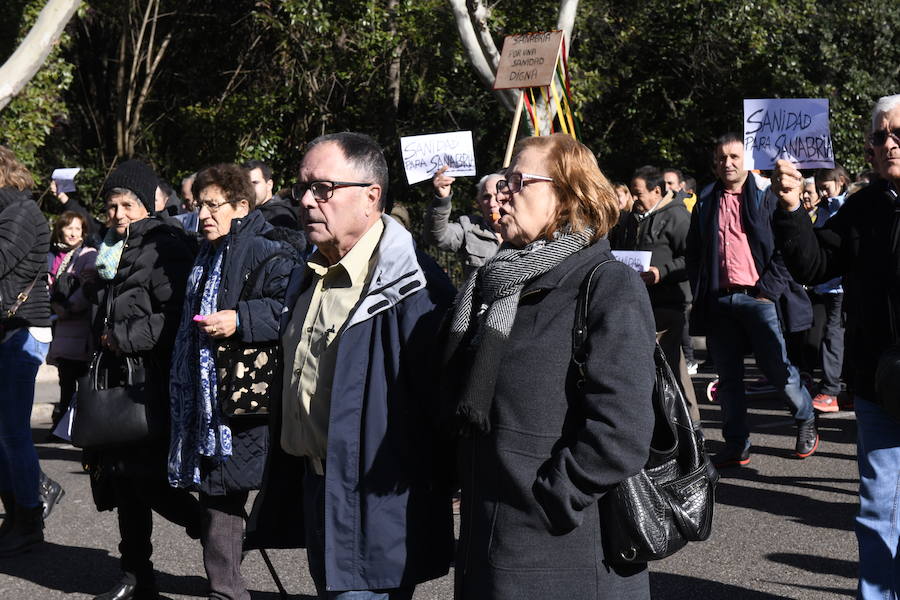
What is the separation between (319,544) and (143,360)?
6.58ft

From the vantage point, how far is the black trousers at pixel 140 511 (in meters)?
4.82

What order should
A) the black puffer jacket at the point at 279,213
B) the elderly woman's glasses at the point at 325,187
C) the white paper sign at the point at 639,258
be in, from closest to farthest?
the elderly woman's glasses at the point at 325,187, the black puffer jacket at the point at 279,213, the white paper sign at the point at 639,258

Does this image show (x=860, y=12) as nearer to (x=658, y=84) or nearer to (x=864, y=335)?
(x=658, y=84)

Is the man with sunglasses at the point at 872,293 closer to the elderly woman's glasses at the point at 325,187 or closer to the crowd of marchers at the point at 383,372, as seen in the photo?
the crowd of marchers at the point at 383,372

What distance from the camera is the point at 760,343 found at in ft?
23.0

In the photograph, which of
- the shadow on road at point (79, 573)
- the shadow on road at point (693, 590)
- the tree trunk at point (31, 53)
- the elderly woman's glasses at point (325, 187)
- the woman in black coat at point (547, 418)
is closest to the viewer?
the woman in black coat at point (547, 418)

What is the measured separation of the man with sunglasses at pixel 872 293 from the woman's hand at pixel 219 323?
2.00m

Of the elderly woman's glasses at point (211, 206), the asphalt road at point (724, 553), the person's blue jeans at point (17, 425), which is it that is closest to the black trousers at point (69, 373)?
the asphalt road at point (724, 553)

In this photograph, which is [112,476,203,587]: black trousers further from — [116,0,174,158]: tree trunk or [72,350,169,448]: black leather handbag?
[116,0,174,158]: tree trunk

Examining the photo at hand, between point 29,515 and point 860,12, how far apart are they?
1712 cm

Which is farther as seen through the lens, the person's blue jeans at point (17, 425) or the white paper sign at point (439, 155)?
the white paper sign at point (439, 155)

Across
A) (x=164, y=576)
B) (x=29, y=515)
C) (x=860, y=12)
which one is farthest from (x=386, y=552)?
(x=860, y=12)

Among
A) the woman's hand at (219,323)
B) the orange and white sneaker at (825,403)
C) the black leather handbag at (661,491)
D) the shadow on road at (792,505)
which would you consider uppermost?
the woman's hand at (219,323)

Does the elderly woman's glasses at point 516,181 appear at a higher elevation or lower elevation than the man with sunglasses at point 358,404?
higher
